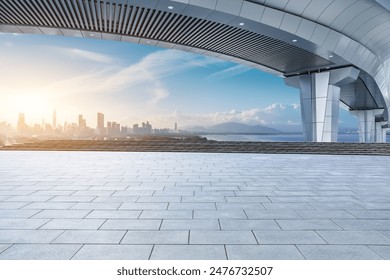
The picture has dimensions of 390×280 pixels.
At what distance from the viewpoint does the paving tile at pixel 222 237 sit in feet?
11.4

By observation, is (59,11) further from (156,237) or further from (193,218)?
(156,237)

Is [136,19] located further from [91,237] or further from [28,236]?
[91,237]

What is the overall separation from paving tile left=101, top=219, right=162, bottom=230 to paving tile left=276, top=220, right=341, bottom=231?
186cm

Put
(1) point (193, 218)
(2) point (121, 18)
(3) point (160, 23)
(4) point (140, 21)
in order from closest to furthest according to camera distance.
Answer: (1) point (193, 218)
(2) point (121, 18)
(4) point (140, 21)
(3) point (160, 23)

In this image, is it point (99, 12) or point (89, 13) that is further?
point (89, 13)

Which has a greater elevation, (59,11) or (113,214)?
(59,11)

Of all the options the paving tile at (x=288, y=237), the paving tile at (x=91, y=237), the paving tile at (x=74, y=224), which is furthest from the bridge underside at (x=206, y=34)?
the paving tile at (x=288, y=237)

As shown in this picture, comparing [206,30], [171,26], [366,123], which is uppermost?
[171,26]

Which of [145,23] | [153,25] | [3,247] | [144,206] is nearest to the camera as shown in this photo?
[3,247]

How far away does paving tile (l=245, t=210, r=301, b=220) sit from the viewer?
14.6ft

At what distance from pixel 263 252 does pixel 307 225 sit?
1261 mm

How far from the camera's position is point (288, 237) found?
3.62 meters

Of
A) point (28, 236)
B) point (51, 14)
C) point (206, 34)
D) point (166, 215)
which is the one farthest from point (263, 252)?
point (51, 14)
